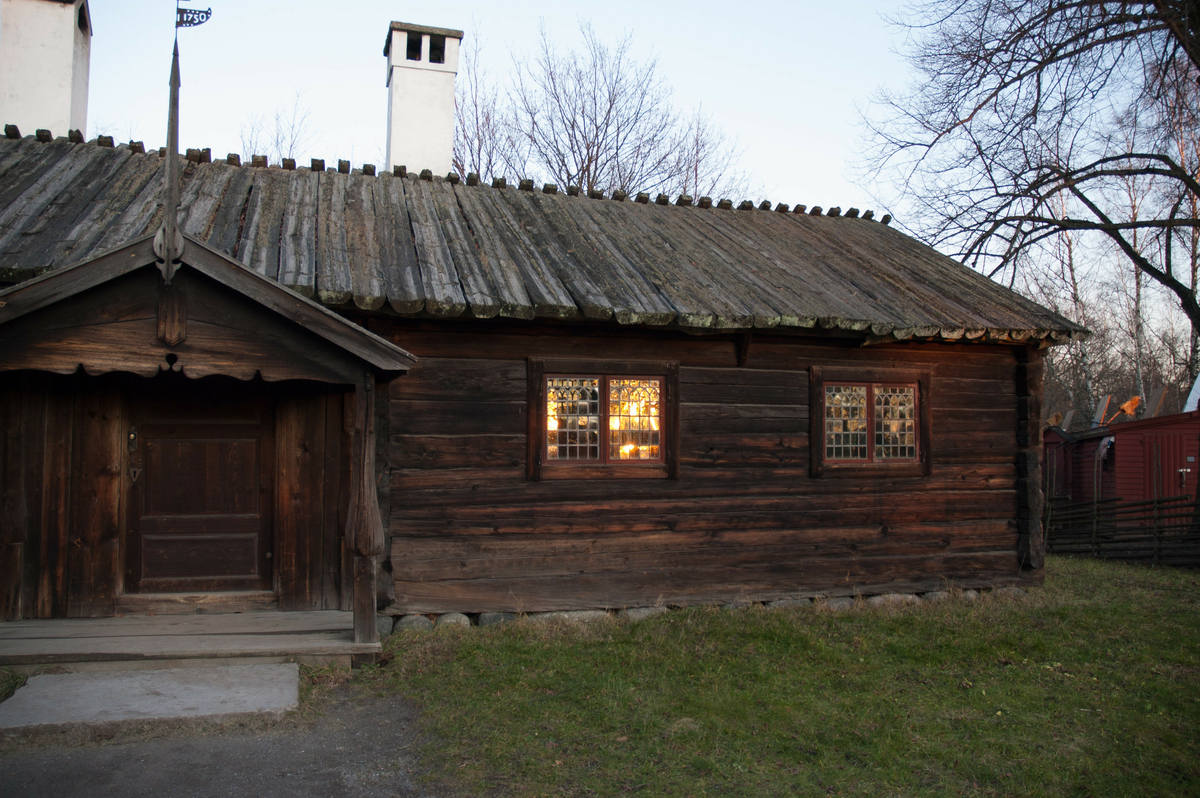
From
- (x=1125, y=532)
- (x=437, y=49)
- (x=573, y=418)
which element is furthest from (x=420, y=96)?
(x=1125, y=532)

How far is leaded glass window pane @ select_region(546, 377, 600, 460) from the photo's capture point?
7570mm

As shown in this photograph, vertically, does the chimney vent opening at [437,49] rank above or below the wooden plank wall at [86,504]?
above

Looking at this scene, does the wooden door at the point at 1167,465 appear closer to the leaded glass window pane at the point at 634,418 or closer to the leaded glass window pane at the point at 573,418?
the leaded glass window pane at the point at 634,418

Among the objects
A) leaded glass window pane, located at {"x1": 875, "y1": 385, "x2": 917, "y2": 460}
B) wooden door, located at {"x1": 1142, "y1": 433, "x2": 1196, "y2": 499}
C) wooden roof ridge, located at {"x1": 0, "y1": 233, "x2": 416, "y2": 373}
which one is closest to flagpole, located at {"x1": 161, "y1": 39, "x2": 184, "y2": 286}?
wooden roof ridge, located at {"x1": 0, "y1": 233, "x2": 416, "y2": 373}

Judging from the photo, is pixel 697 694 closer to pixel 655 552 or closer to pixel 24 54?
pixel 655 552

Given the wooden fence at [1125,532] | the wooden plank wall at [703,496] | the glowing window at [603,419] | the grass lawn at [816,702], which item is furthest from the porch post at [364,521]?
the wooden fence at [1125,532]

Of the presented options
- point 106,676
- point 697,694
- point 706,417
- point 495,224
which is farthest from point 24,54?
point 697,694

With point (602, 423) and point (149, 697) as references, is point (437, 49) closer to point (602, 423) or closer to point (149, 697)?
point (602, 423)

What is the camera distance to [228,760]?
4.39 m

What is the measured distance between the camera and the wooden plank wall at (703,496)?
7227 mm

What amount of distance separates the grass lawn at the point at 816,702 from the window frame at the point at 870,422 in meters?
1.36

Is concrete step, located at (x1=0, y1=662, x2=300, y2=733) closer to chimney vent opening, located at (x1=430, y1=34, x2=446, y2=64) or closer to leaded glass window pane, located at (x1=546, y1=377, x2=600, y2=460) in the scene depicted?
leaded glass window pane, located at (x1=546, y1=377, x2=600, y2=460)

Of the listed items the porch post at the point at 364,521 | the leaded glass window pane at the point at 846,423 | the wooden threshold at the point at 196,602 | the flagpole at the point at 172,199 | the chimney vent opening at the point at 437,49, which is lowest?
the wooden threshold at the point at 196,602

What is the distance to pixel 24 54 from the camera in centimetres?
970
